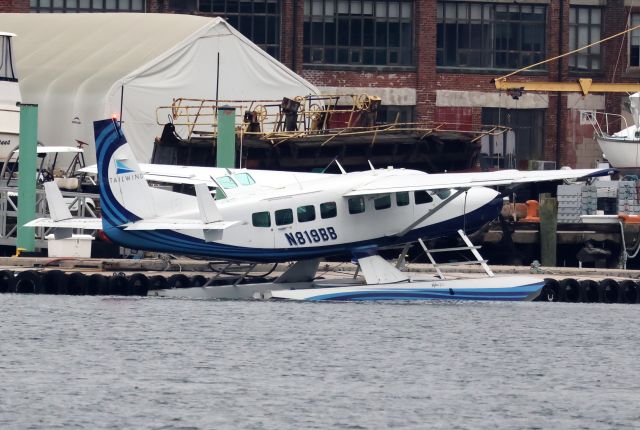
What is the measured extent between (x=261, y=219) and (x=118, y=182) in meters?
2.96

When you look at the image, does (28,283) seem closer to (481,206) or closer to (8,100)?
(481,206)

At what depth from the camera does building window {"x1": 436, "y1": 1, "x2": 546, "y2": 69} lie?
74.1 metres

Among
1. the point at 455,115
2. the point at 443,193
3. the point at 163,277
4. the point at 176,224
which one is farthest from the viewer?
the point at 455,115

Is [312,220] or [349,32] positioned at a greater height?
[349,32]

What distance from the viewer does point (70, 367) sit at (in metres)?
31.9

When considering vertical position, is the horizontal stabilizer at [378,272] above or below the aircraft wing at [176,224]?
below

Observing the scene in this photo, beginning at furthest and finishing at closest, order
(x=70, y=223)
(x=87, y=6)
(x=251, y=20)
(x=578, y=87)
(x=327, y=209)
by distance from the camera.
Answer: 1. (x=251, y=20)
2. (x=87, y=6)
3. (x=578, y=87)
4. (x=327, y=209)
5. (x=70, y=223)

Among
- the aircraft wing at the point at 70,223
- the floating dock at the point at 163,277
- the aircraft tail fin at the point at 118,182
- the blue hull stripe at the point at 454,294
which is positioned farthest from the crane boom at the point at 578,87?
the aircraft wing at the point at 70,223

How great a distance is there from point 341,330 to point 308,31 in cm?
3558

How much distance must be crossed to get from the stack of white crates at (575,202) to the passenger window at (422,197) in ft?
44.0

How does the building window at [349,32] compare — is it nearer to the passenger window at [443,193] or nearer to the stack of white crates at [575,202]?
the stack of white crates at [575,202]

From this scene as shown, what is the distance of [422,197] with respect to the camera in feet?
132

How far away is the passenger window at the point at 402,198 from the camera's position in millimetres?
40188

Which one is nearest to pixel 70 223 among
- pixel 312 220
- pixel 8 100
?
pixel 312 220
